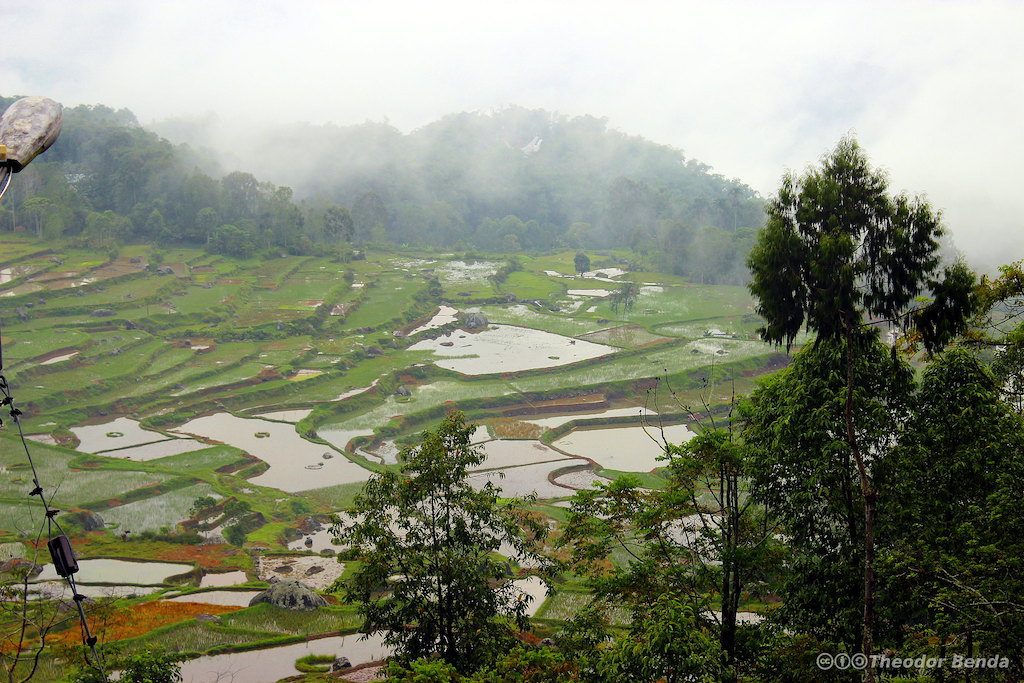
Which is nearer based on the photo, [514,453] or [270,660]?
[270,660]

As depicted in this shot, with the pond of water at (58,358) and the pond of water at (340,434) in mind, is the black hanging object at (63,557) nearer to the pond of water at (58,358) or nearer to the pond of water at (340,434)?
the pond of water at (340,434)

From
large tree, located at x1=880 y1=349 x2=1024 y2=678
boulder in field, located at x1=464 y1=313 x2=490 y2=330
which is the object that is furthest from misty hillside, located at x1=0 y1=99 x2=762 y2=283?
large tree, located at x1=880 y1=349 x2=1024 y2=678

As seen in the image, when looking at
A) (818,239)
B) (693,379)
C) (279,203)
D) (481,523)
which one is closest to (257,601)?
(481,523)

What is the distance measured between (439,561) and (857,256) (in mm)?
6266

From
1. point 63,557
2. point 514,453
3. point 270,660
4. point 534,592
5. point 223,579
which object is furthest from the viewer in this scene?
point 514,453

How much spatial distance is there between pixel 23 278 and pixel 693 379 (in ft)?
126

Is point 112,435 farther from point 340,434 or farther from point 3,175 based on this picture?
point 3,175

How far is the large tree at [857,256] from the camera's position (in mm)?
9070

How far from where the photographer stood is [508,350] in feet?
143

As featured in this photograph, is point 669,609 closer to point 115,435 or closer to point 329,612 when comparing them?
point 329,612

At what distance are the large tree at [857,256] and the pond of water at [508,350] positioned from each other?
29581mm

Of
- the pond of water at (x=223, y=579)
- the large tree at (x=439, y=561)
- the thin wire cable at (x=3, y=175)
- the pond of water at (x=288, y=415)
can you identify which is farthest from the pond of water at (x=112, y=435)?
the thin wire cable at (x=3, y=175)

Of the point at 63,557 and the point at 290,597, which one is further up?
the point at 63,557

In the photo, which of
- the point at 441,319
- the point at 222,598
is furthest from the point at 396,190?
the point at 222,598
